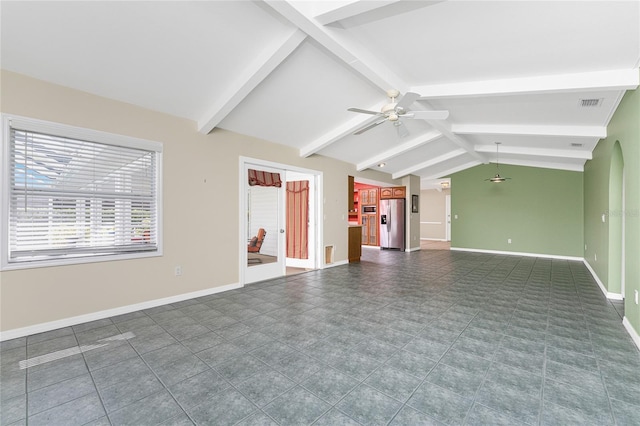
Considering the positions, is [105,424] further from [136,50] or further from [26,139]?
[136,50]

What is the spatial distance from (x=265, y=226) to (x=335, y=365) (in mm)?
3463

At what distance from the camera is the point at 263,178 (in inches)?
205

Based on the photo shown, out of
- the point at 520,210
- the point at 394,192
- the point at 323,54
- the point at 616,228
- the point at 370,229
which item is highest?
the point at 323,54

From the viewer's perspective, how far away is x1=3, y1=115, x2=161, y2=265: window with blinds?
2.85 meters

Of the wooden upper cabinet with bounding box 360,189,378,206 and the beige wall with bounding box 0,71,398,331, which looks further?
the wooden upper cabinet with bounding box 360,189,378,206

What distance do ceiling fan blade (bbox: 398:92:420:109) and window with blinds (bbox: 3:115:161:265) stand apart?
3.13m

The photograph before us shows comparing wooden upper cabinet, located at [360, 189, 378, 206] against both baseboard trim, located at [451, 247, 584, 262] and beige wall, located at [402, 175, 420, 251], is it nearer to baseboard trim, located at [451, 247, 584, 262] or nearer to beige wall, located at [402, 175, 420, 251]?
beige wall, located at [402, 175, 420, 251]

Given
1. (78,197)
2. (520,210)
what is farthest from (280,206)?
(520,210)

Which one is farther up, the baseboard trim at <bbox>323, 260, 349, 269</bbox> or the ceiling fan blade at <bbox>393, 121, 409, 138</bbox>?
the ceiling fan blade at <bbox>393, 121, 409, 138</bbox>

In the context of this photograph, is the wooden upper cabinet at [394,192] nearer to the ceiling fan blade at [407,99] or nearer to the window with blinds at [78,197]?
the ceiling fan blade at [407,99]

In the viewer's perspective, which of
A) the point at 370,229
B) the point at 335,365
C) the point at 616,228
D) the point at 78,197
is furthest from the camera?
the point at 370,229

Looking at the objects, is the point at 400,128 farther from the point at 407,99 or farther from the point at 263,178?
the point at 263,178

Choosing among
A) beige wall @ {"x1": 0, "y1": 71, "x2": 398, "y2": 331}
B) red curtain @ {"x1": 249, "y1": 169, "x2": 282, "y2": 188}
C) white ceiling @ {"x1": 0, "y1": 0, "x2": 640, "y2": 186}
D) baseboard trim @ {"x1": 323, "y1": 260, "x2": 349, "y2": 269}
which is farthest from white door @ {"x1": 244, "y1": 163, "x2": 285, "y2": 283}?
baseboard trim @ {"x1": 323, "y1": 260, "x2": 349, "y2": 269}

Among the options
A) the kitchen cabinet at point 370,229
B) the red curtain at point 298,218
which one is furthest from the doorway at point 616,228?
the kitchen cabinet at point 370,229
